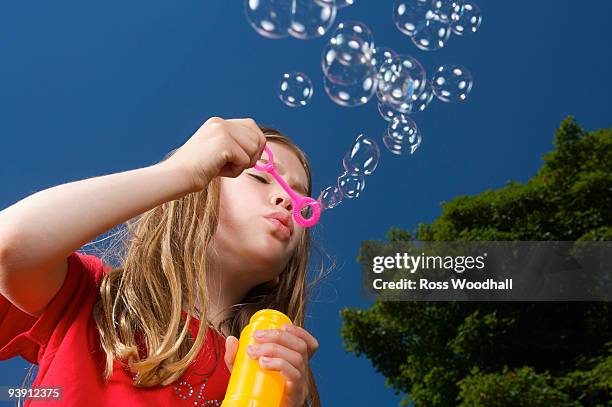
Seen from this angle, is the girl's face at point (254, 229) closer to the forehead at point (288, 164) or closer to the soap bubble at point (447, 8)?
the forehead at point (288, 164)

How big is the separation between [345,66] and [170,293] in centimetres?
140

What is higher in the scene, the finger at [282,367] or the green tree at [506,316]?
the green tree at [506,316]

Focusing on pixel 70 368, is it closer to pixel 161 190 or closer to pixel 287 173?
pixel 161 190

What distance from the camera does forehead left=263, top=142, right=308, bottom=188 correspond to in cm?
218

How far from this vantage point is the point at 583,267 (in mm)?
9828

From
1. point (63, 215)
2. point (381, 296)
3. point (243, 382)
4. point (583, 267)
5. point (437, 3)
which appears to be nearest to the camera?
point (63, 215)

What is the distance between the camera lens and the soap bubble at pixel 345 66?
293 cm

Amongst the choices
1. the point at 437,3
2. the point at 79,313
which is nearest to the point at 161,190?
the point at 79,313

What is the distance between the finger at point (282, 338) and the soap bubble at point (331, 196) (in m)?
1.46

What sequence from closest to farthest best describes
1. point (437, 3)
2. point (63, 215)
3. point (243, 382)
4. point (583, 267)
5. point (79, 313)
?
point (63, 215), point (243, 382), point (79, 313), point (437, 3), point (583, 267)

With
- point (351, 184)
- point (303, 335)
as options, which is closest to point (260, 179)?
point (303, 335)

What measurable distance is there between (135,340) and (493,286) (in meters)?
9.22

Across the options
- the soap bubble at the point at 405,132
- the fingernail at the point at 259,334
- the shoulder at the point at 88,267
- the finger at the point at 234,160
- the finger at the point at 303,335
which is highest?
the soap bubble at the point at 405,132

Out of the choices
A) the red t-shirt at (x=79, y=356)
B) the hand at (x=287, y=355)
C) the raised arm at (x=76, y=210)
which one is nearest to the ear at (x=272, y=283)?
the red t-shirt at (x=79, y=356)
